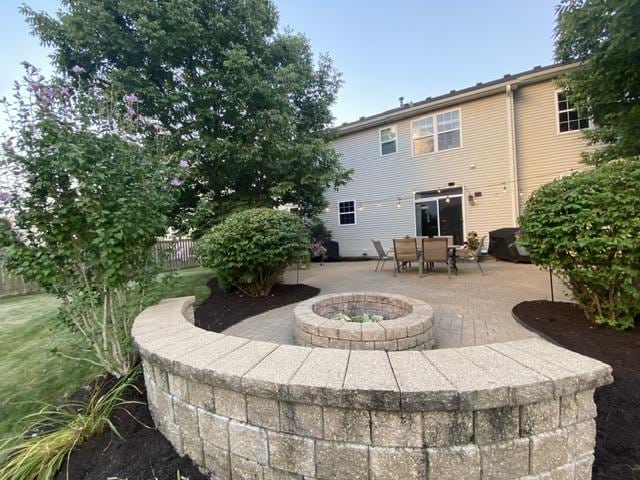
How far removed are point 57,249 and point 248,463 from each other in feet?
Result: 7.23

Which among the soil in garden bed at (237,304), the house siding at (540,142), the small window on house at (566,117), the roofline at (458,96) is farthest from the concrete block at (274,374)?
the small window on house at (566,117)

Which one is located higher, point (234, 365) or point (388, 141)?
point (388, 141)

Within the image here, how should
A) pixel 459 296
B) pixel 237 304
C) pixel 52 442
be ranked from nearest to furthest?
pixel 52 442 → pixel 237 304 → pixel 459 296

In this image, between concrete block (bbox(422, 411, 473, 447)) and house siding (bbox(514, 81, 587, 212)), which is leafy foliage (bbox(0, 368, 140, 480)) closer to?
concrete block (bbox(422, 411, 473, 447))

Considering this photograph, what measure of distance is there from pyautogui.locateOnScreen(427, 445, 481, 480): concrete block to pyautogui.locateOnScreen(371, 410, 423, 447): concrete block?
90 millimetres

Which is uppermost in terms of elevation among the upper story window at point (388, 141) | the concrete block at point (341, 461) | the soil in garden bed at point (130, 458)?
the upper story window at point (388, 141)

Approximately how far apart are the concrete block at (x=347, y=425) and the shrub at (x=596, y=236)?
280 cm

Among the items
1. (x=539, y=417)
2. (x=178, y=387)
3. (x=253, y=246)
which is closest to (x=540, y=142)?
(x=253, y=246)

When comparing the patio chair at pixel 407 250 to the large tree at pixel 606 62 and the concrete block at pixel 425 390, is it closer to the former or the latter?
the large tree at pixel 606 62

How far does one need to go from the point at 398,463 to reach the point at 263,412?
0.64 metres

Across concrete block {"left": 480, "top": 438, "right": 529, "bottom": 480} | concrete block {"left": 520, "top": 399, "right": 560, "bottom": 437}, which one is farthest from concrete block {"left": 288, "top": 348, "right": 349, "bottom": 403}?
concrete block {"left": 520, "top": 399, "right": 560, "bottom": 437}

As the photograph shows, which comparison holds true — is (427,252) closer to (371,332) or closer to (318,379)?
(371,332)

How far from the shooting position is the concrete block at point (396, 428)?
1214 millimetres

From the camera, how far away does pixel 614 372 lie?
7.18 ft
